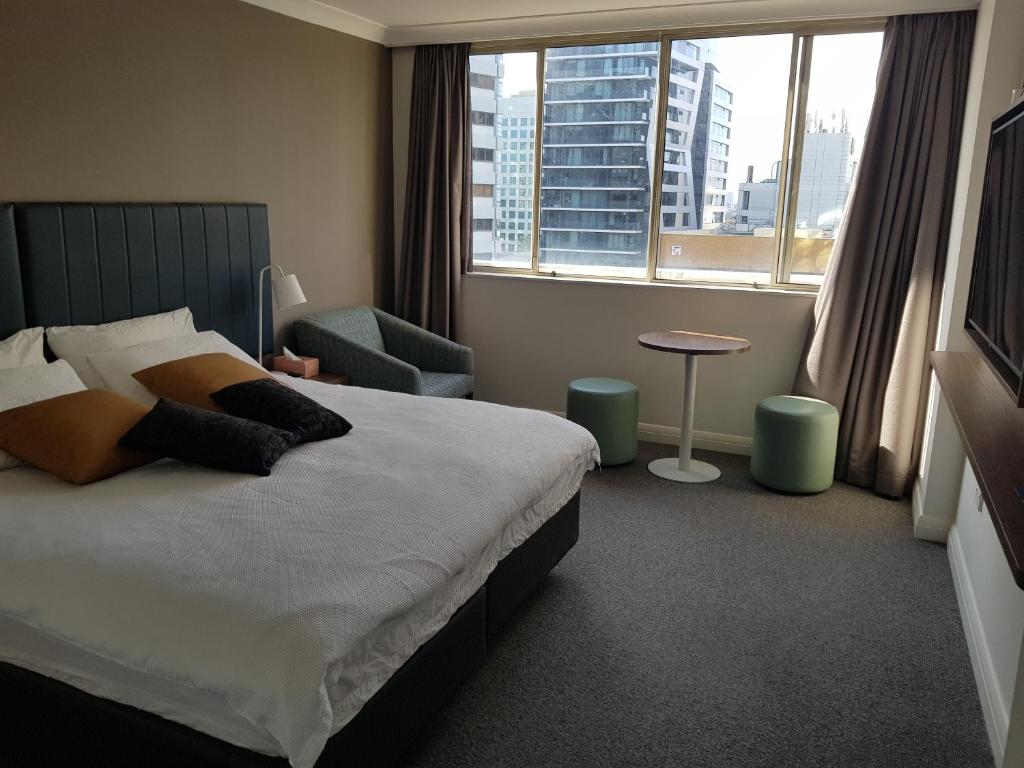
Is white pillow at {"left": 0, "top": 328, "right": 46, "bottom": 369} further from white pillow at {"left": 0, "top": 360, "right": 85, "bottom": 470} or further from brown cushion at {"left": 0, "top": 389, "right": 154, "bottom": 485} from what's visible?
brown cushion at {"left": 0, "top": 389, "right": 154, "bottom": 485}

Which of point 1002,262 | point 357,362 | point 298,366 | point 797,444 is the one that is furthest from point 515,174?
point 1002,262

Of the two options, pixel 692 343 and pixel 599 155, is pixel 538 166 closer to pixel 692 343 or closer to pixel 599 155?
pixel 599 155

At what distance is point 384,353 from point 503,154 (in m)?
1.57

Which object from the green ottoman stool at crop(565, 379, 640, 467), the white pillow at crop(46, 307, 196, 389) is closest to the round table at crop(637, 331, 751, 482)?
the green ottoman stool at crop(565, 379, 640, 467)

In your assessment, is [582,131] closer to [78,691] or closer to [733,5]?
[733,5]

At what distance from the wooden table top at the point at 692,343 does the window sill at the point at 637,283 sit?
0.99ft

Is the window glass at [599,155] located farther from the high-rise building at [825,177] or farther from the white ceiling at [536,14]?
the high-rise building at [825,177]

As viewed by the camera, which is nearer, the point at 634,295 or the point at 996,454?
the point at 996,454

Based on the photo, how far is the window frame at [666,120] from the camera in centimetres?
441

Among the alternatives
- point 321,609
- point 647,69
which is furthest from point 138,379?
point 647,69

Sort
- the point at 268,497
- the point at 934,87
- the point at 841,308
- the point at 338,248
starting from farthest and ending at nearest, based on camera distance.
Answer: the point at 338,248 < the point at 841,308 < the point at 934,87 < the point at 268,497

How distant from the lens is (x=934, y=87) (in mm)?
4008

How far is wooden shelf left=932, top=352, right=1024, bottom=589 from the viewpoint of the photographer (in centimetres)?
160

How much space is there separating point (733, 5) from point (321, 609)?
12.9ft
